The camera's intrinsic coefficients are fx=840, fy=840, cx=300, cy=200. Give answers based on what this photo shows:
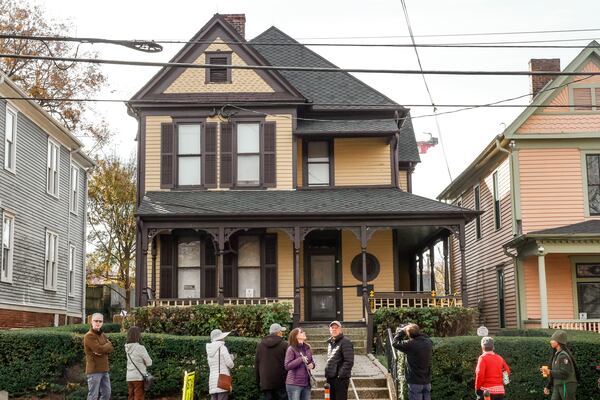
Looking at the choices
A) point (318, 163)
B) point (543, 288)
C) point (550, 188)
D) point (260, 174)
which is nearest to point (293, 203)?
point (260, 174)

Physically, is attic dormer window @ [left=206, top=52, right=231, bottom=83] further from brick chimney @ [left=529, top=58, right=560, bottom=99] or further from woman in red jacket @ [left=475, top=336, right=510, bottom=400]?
woman in red jacket @ [left=475, top=336, right=510, bottom=400]

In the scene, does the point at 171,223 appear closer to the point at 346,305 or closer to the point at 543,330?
the point at 346,305

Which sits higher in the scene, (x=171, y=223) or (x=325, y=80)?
(x=325, y=80)

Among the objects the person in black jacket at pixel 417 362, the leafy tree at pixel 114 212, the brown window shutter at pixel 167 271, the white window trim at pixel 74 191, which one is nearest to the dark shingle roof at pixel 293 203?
the brown window shutter at pixel 167 271

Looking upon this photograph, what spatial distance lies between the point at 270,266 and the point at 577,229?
8.86 m

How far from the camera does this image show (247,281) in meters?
24.2

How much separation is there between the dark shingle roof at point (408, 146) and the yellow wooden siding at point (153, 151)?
7869 millimetres

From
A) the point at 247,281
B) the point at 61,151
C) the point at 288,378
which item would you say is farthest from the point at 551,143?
the point at 61,151

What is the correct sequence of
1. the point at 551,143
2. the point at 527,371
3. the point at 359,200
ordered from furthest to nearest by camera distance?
the point at 551,143 < the point at 359,200 < the point at 527,371

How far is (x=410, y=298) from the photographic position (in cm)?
2236

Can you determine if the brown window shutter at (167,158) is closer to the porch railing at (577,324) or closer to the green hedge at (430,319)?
the green hedge at (430,319)

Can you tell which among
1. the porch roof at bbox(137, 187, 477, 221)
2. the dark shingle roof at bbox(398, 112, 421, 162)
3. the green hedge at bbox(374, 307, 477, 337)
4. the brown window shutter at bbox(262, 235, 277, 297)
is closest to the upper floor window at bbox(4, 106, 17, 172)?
the porch roof at bbox(137, 187, 477, 221)

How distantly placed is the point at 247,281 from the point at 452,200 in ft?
48.9

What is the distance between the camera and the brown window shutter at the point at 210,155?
2477 centimetres
